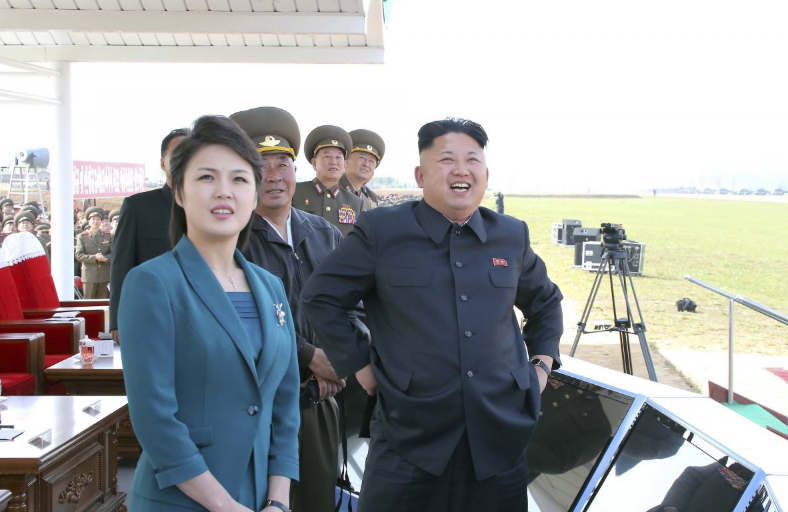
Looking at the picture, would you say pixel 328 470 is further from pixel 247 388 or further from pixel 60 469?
pixel 60 469

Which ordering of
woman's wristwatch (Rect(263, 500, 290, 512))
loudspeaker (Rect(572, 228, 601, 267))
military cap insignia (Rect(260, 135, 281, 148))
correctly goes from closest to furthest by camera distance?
1. woman's wristwatch (Rect(263, 500, 290, 512))
2. military cap insignia (Rect(260, 135, 281, 148))
3. loudspeaker (Rect(572, 228, 601, 267))

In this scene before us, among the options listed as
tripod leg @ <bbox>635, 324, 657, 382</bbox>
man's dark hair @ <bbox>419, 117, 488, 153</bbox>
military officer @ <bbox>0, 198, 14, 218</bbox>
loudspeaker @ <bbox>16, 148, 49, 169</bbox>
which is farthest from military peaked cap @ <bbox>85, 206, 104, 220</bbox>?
man's dark hair @ <bbox>419, 117, 488, 153</bbox>

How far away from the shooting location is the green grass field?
9.20m

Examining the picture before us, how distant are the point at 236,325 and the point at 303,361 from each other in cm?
78

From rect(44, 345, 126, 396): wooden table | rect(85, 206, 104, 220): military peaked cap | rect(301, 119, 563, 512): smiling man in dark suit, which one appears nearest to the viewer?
rect(301, 119, 563, 512): smiling man in dark suit

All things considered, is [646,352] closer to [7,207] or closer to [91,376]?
[91,376]

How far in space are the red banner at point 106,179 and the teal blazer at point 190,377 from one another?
8251mm

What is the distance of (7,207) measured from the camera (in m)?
9.62

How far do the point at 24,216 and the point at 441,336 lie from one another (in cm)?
876

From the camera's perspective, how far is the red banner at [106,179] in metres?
9.07

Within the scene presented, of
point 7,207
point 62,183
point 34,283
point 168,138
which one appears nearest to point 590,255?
point 62,183

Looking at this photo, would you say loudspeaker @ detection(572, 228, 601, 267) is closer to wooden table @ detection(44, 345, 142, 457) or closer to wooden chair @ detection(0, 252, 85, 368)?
wooden chair @ detection(0, 252, 85, 368)

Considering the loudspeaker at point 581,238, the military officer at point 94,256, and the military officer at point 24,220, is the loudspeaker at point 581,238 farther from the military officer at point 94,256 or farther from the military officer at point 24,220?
the military officer at point 24,220

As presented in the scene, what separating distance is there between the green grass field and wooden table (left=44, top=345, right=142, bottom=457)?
153 inches
